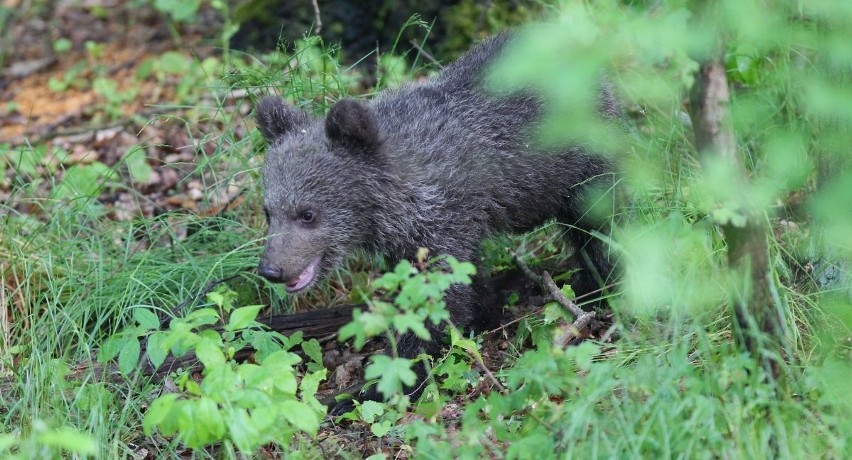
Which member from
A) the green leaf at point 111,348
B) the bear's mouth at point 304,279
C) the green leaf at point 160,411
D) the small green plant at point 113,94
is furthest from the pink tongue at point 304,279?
the small green plant at point 113,94

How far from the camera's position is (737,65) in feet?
19.1

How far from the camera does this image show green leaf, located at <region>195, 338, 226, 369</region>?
3.75 metres

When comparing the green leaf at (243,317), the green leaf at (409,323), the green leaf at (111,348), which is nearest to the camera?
the green leaf at (409,323)

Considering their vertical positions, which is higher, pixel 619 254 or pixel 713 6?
pixel 713 6

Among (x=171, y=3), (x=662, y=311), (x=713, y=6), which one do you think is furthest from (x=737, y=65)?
(x=171, y=3)

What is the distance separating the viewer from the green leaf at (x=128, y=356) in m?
4.35

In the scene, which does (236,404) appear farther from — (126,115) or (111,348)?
(126,115)

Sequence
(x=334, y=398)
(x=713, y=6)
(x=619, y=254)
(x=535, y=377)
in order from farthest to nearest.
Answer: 1. (x=619, y=254)
2. (x=334, y=398)
3. (x=535, y=377)
4. (x=713, y=6)

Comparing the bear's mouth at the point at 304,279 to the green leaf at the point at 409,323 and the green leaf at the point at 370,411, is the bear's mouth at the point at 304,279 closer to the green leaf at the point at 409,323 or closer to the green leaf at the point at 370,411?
the green leaf at the point at 370,411

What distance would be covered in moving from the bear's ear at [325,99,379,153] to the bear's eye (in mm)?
384

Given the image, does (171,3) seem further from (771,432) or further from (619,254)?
(771,432)

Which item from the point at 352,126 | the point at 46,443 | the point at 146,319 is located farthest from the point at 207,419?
the point at 352,126

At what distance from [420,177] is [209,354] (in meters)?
1.71

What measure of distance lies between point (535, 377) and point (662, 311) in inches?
51.7
